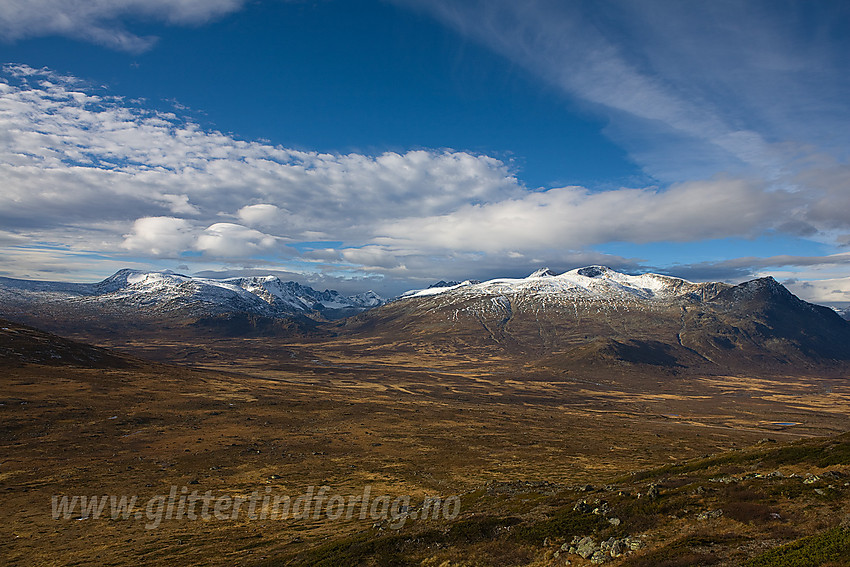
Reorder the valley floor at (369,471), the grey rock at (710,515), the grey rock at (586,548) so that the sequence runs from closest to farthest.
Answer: the grey rock at (586,548) < the grey rock at (710,515) < the valley floor at (369,471)

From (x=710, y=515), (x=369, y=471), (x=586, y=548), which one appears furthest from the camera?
(x=369, y=471)

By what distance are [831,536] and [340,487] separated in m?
48.9

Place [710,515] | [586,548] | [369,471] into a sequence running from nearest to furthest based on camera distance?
[586,548], [710,515], [369,471]

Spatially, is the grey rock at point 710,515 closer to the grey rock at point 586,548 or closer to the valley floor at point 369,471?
the valley floor at point 369,471

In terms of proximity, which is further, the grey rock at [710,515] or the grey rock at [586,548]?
the grey rock at [710,515]

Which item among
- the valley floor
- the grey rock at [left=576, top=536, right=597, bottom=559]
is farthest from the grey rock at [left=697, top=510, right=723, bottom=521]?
the grey rock at [left=576, top=536, right=597, bottom=559]

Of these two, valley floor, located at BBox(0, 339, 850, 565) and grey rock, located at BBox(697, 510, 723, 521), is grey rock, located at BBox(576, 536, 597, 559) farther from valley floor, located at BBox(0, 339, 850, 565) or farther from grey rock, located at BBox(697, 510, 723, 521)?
grey rock, located at BBox(697, 510, 723, 521)

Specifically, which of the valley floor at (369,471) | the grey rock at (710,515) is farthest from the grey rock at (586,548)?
the grey rock at (710,515)

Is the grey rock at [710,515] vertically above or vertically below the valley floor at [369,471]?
above

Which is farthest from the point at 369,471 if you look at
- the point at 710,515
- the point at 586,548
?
the point at 710,515

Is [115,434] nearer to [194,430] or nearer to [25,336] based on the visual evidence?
Answer: [194,430]

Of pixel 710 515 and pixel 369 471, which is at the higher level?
pixel 710 515

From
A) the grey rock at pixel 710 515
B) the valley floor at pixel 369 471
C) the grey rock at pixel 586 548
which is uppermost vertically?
the grey rock at pixel 710 515

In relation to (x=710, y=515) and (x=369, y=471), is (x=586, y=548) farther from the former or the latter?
(x=369, y=471)
